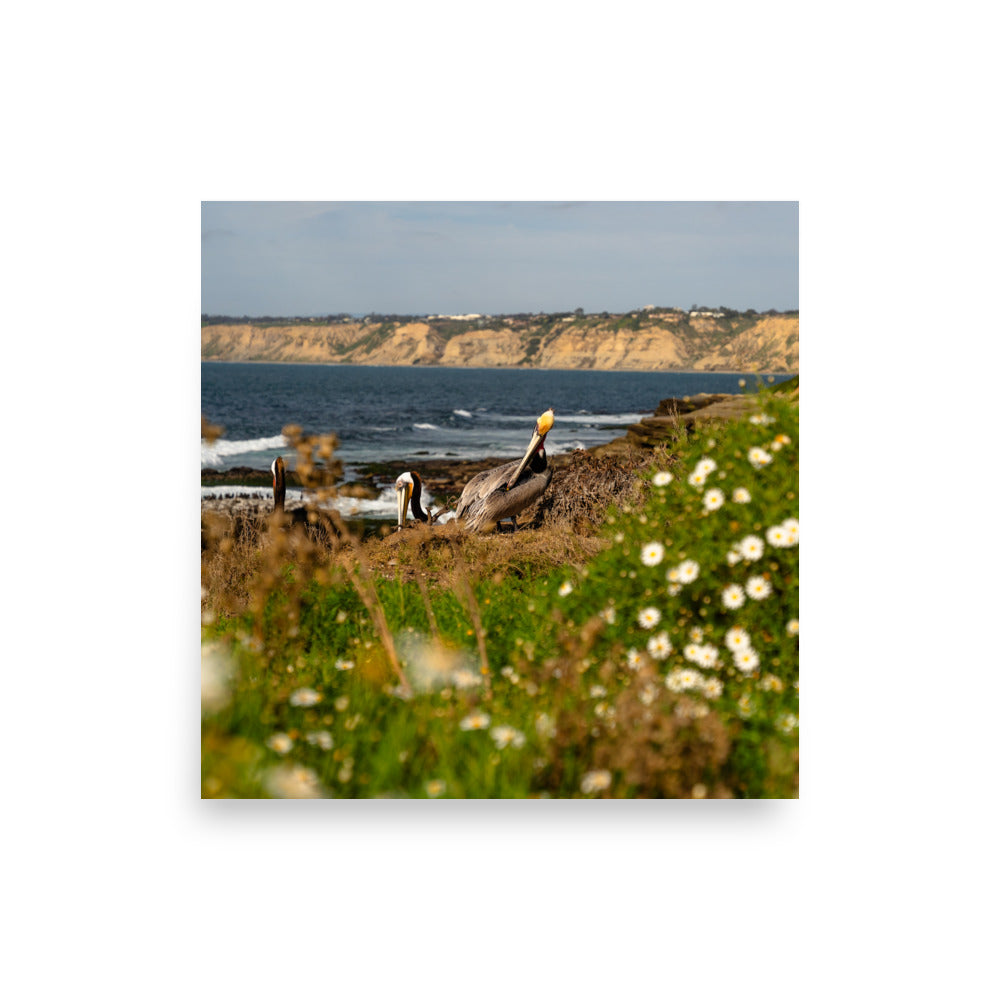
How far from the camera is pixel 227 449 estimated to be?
3555 millimetres

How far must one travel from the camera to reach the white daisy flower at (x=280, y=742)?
3.06m

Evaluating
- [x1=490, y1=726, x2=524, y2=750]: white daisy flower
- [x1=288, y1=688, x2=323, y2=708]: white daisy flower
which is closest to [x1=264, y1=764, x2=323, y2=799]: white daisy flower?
[x1=288, y1=688, x2=323, y2=708]: white daisy flower

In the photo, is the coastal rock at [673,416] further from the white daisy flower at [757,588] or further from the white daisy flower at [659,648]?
the white daisy flower at [659,648]

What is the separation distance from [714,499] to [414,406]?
1510 millimetres

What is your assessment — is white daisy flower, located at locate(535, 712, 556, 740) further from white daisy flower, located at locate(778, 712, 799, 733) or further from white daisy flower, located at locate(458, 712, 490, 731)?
white daisy flower, located at locate(778, 712, 799, 733)

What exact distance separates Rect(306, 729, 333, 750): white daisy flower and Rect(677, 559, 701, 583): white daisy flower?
1.40 meters

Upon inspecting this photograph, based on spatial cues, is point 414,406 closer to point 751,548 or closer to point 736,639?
point 751,548

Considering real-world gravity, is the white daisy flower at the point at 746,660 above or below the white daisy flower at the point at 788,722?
above

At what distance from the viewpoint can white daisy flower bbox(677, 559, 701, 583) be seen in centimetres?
321

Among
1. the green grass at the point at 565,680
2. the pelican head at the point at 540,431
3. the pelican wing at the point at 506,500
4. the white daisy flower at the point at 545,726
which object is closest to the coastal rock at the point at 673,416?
the green grass at the point at 565,680

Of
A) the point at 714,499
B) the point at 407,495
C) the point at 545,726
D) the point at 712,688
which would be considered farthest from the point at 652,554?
the point at 407,495

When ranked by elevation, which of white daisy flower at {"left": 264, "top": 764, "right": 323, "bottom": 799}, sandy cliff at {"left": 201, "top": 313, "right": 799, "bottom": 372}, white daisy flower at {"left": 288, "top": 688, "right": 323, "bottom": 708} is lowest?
white daisy flower at {"left": 264, "top": 764, "right": 323, "bottom": 799}

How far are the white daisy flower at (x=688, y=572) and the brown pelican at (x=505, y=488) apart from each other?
1.19m
